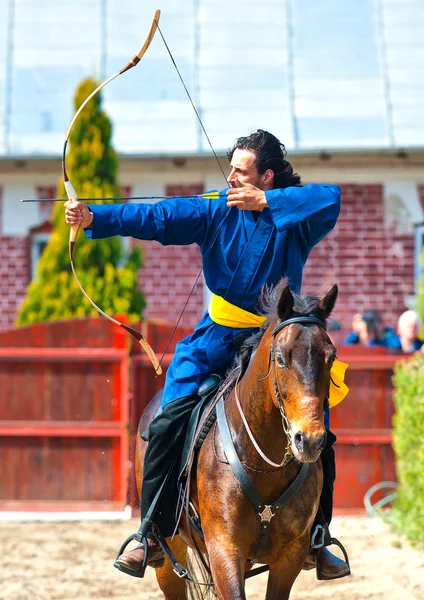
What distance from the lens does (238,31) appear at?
1460 cm

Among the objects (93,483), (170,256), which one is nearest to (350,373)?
(93,483)

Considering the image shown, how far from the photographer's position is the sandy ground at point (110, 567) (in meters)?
7.25

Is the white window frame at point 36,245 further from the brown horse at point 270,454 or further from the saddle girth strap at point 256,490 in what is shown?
the saddle girth strap at point 256,490

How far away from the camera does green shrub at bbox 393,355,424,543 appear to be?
833 cm

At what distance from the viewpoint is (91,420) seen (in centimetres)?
1019

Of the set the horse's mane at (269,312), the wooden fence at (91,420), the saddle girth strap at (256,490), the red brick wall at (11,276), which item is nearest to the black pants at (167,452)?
the horse's mane at (269,312)

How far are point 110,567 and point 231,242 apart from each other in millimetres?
4251

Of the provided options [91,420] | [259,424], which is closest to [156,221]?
[259,424]

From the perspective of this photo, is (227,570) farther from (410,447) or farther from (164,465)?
(410,447)

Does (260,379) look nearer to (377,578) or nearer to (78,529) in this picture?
(377,578)

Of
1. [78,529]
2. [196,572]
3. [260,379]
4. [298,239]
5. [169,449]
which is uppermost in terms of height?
[298,239]

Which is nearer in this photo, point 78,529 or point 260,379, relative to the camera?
point 260,379

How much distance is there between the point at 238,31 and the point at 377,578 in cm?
926

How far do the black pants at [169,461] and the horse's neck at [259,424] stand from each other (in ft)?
1.68
